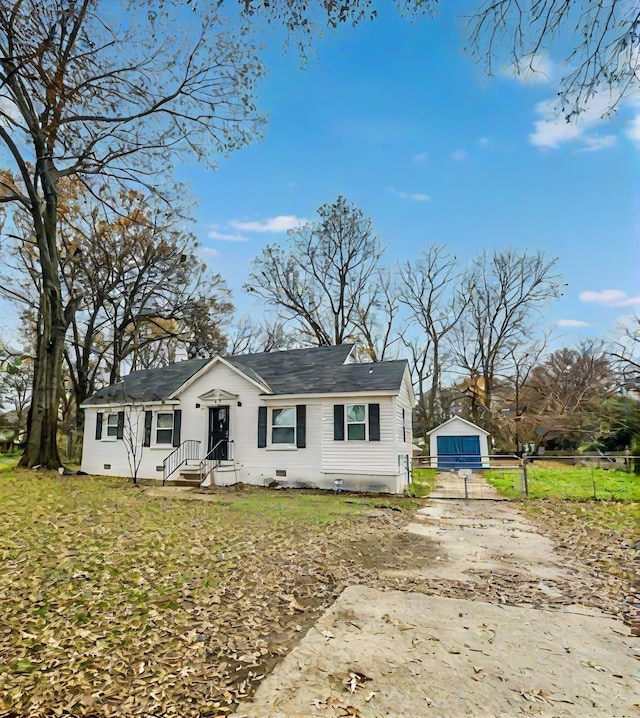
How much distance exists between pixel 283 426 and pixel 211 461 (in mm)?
2593

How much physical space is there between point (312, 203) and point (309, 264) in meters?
3.48

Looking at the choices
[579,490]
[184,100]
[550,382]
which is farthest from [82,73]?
[550,382]

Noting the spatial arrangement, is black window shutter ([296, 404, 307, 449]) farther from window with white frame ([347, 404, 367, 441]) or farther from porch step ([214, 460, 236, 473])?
porch step ([214, 460, 236, 473])

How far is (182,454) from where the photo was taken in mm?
14641

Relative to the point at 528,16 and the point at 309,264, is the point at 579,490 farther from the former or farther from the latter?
the point at 309,264

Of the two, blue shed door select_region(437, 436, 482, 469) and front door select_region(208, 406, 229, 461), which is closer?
front door select_region(208, 406, 229, 461)

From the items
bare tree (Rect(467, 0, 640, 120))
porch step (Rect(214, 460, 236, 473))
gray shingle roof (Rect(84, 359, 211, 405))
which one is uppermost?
bare tree (Rect(467, 0, 640, 120))

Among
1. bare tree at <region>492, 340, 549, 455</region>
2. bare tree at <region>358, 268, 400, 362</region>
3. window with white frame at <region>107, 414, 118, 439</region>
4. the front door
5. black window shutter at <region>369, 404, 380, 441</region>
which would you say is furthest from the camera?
bare tree at <region>358, 268, 400, 362</region>

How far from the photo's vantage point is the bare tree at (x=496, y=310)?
85.0 ft

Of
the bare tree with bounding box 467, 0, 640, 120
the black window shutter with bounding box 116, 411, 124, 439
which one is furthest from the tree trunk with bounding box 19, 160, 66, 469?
the bare tree with bounding box 467, 0, 640, 120

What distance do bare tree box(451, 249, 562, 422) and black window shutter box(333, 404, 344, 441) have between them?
15.0 metres

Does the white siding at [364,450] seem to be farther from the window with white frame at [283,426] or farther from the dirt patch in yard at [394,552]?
the dirt patch in yard at [394,552]

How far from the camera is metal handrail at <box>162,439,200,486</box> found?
14500 millimetres

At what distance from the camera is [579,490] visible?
11.5 m
